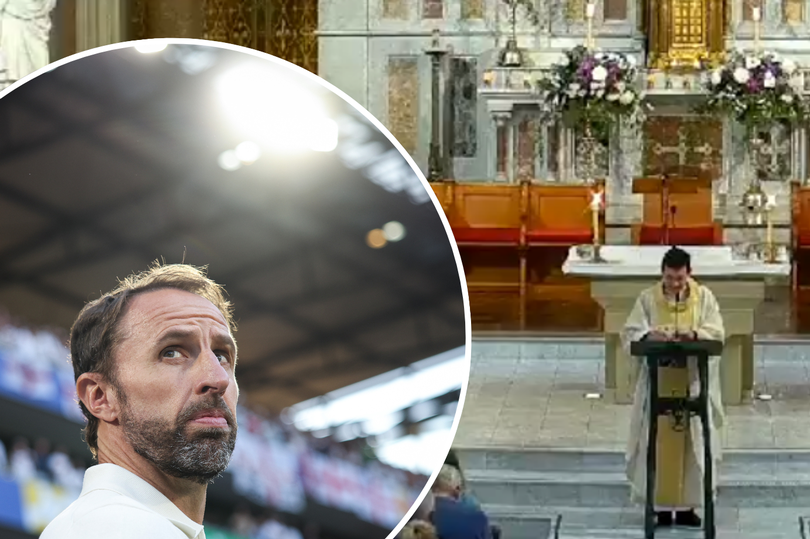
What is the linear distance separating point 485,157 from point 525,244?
2.45 m

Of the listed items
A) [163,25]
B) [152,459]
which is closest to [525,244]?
[163,25]

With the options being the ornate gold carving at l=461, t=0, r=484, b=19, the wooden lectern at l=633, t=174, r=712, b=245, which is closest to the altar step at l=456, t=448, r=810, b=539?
the wooden lectern at l=633, t=174, r=712, b=245

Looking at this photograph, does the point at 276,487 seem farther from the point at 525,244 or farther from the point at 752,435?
the point at 525,244

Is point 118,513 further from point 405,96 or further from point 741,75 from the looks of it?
point 405,96

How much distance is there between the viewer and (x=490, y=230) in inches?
392

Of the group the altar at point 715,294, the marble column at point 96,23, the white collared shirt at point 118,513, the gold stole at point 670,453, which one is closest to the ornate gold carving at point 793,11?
the altar at point 715,294

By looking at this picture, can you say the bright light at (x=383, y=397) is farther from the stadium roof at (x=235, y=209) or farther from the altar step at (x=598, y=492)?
the altar step at (x=598, y=492)

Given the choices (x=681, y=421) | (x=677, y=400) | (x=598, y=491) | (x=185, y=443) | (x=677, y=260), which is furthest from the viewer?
(x=598, y=491)

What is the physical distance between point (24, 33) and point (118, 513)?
8.65 metres

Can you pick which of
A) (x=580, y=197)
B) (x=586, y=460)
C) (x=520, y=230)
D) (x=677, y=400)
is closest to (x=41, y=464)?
(x=677, y=400)

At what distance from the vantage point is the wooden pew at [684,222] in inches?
399

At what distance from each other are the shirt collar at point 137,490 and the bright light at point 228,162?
1.10 ft

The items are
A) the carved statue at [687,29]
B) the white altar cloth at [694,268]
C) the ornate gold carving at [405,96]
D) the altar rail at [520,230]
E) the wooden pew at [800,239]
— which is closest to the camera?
the white altar cloth at [694,268]

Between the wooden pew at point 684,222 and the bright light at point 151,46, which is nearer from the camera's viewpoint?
the bright light at point 151,46
